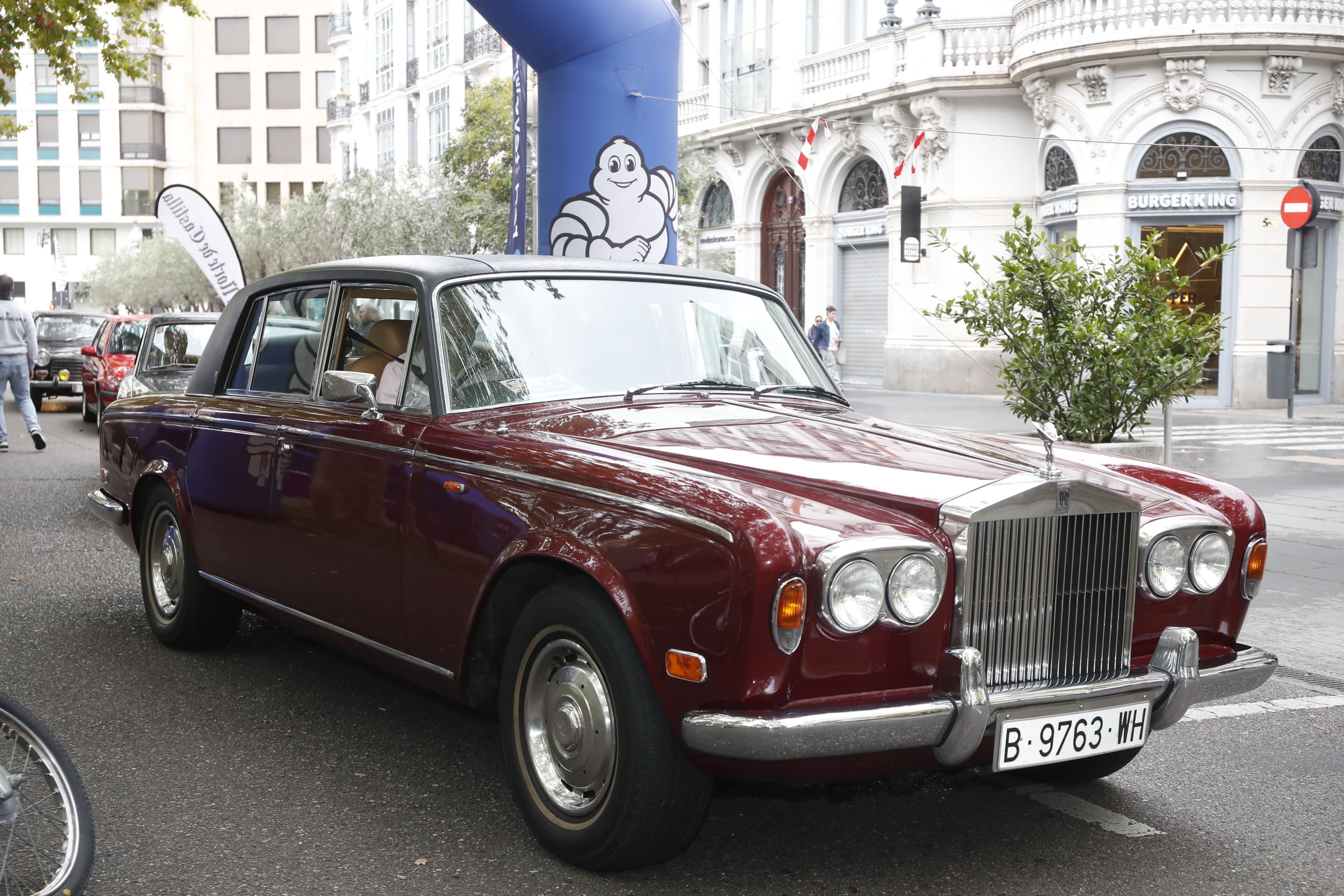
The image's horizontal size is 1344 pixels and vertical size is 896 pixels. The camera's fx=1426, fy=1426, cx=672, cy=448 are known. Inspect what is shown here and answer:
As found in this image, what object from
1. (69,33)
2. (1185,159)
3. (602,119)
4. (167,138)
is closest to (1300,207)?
(1185,159)

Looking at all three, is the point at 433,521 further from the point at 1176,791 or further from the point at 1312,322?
the point at 1312,322

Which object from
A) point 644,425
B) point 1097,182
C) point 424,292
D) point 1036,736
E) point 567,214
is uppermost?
point 1097,182

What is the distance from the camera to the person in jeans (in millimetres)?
15398

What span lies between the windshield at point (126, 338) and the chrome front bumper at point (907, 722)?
17547 mm

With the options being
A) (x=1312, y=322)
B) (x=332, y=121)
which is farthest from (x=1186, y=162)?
(x=332, y=121)

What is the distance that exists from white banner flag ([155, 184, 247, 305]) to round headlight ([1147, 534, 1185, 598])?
14.3 m

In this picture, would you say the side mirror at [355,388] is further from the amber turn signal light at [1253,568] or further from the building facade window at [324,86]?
the building facade window at [324,86]

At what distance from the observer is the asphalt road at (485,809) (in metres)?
3.85

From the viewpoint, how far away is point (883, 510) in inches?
144

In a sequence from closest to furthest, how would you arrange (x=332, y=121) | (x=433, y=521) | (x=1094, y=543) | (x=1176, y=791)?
(x=1094, y=543)
(x=433, y=521)
(x=1176, y=791)
(x=332, y=121)

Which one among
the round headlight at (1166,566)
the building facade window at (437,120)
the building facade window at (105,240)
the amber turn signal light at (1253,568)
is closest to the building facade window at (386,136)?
the building facade window at (437,120)

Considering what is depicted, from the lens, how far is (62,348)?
2528 cm

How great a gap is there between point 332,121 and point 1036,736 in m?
64.4

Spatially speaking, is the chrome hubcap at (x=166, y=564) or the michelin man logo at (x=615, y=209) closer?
the chrome hubcap at (x=166, y=564)
